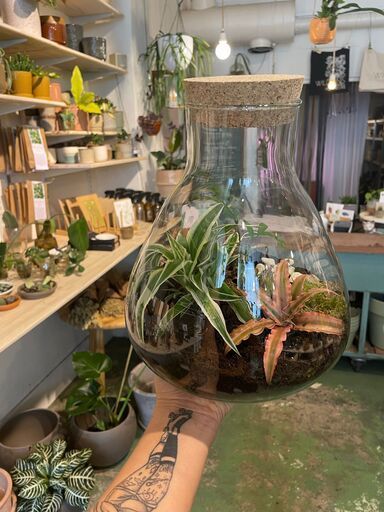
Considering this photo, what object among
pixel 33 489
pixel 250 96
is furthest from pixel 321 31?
pixel 33 489

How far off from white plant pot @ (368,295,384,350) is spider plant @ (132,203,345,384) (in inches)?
76.9

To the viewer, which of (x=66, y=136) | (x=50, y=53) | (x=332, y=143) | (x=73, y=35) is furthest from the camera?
(x=332, y=143)

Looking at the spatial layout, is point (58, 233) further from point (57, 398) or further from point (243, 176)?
point (243, 176)

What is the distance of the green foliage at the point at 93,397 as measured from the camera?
1.67m

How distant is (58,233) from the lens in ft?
6.59

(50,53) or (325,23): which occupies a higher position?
(325,23)

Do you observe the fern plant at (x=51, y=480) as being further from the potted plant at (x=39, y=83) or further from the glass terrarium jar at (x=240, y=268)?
the potted plant at (x=39, y=83)

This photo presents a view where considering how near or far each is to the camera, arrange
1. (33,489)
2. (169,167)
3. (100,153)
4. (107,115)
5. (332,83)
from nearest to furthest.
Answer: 1. (33,489)
2. (100,153)
3. (107,115)
4. (169,167)
5. (332,83)

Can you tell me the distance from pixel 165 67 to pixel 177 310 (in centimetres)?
236


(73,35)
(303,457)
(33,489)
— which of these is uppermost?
(73,35)

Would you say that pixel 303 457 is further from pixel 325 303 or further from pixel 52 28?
pixel 52 28

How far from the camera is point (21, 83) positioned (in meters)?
1.51

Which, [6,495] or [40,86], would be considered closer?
[6,495]

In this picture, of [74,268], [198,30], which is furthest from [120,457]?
[198,30]
